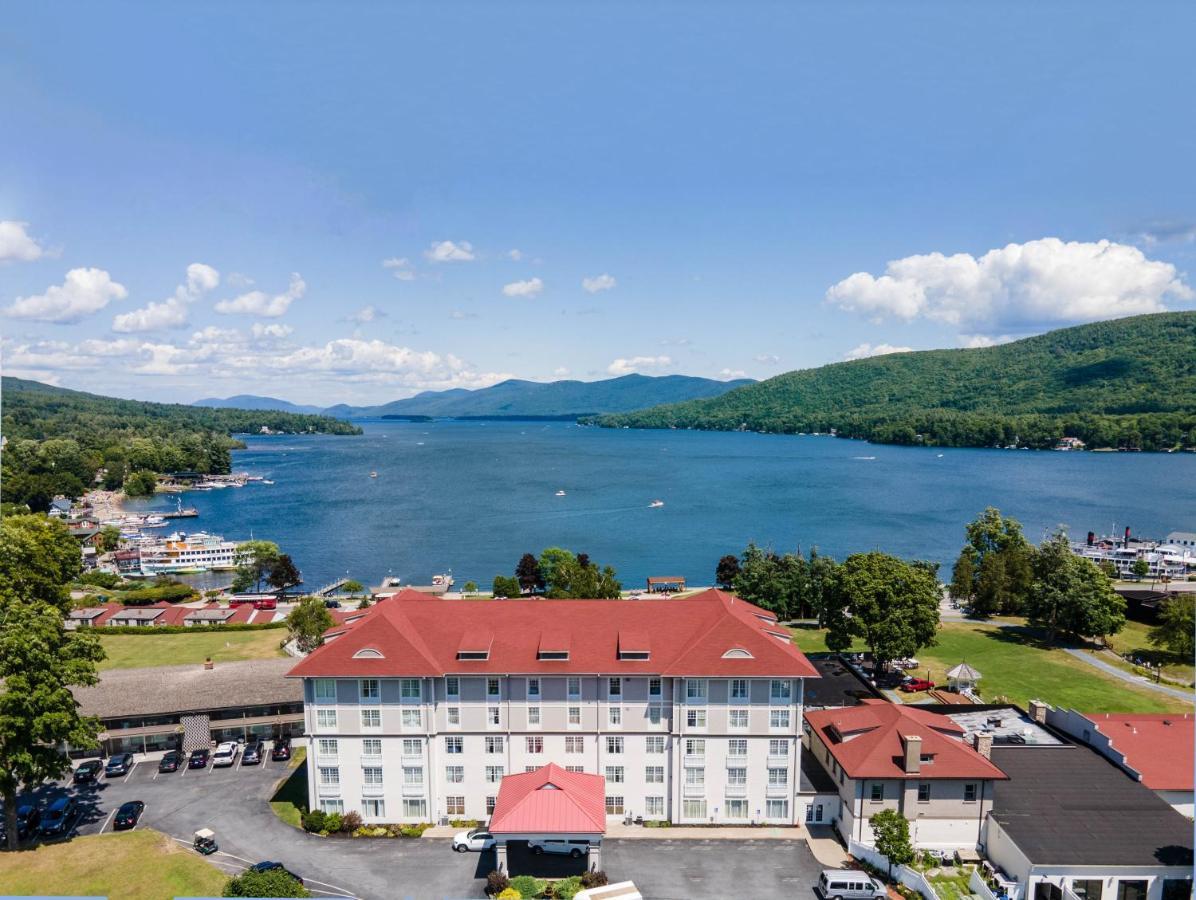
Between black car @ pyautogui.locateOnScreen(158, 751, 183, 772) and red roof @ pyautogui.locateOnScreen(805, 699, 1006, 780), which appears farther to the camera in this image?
black car @ pyautogui.locateOnScreen(158, 751, 183, 772)

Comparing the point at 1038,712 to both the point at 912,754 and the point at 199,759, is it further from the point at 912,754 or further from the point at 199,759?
the point at 199,759

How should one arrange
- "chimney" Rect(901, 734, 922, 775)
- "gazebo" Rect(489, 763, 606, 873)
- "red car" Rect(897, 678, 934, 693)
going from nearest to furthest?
"gazebo" Rect(489, 763, 606, 873) → "chimney" Rect(901, 734, 922, 775) → "red car" Rect(897, 678, 934, 693)

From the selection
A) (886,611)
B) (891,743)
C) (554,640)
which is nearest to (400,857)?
(554,640)

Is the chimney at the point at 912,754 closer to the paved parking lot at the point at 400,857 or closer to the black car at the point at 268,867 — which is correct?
the paved parking lot at the point at 400,857

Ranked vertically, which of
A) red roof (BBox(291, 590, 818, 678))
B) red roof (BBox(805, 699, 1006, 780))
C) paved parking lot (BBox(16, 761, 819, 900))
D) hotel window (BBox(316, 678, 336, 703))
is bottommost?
paved parking lot (BBox(16, 761, 819, 900))

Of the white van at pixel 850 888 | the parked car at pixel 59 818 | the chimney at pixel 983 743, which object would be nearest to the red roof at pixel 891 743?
the chimney at pixel 983 743

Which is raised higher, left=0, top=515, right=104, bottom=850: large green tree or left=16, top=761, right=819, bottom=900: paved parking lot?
left=0, top=515, right=104, bottom=850: large green tree

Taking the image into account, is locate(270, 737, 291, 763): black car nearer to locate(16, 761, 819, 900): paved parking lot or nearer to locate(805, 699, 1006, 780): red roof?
locate(16, 761, 819, 900): paved parking lot

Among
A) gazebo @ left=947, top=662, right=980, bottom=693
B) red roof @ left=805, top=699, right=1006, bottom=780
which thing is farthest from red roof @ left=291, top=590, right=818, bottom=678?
gazebo @ left=947, top=662, right=980, bottom=693
